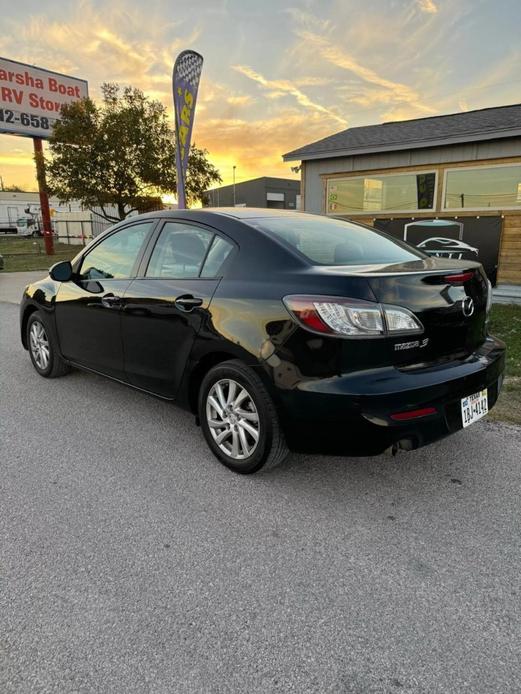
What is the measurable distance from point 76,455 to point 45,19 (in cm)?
1093

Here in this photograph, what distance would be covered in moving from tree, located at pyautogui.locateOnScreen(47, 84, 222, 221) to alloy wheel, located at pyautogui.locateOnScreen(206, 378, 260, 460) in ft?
53.4

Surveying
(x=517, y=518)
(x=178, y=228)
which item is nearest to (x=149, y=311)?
(x=178, y=228)

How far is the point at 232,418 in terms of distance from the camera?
2.87 meters

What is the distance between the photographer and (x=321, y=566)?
213 cm

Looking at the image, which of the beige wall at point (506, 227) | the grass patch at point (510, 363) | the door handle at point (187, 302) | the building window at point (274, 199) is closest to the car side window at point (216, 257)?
the door handle at point (187, 302)

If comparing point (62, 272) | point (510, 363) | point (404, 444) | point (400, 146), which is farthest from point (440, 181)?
point (404, 444)

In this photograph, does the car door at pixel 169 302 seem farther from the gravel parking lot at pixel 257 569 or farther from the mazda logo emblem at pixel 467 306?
the mazda logo emblem at pixel 467 306

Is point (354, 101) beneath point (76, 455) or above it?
above

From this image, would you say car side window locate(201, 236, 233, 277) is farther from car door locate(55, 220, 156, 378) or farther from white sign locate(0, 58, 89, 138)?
white sign locate(0, 58, 89, 138)

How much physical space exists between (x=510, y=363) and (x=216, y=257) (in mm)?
3496

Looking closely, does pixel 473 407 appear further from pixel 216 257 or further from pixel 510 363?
pixel 510 363

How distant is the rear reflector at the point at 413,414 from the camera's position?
2.34m

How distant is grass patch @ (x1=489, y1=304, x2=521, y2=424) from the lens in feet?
12.3

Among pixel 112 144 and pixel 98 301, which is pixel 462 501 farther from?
pixel 112 144
